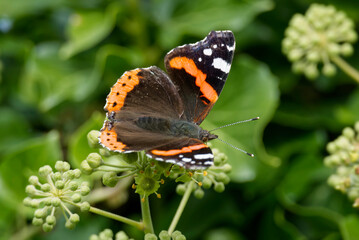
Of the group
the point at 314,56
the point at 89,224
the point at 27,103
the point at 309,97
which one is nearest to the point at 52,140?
the point at 89,224

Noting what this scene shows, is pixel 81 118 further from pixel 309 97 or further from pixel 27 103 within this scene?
pixel 309 97

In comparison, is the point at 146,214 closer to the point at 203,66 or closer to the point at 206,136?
the point at 206,136

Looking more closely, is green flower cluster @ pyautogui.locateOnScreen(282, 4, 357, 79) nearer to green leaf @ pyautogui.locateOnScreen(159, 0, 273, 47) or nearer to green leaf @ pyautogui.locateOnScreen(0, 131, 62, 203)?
green leaf @ pyautogui.locateOnScreen(159, 0, 273, 47)

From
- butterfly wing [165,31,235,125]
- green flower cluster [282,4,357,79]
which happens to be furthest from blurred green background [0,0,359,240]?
butterfly wing [165,31,235,125]

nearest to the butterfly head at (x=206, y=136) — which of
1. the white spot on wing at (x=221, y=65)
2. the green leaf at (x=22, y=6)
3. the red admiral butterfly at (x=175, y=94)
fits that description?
the red admiral butterfly at (x=175, y=94)

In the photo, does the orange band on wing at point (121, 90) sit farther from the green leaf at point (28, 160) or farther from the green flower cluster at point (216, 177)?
the green leaf at point (28, 160)

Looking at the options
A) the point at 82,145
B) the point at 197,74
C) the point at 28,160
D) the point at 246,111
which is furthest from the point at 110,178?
the point at 246,111
